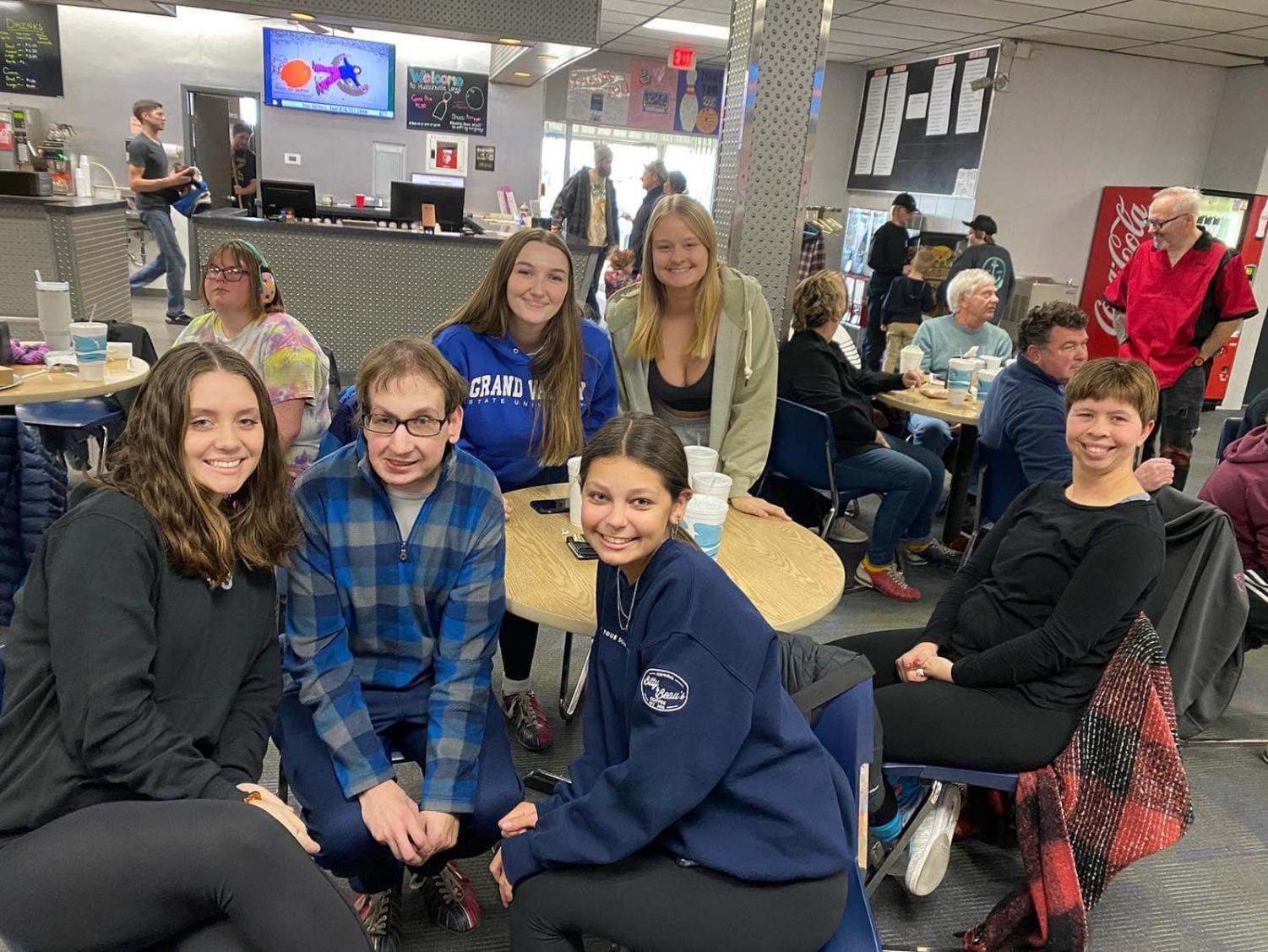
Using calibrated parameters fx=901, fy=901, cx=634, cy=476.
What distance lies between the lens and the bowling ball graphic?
9281 millimetres

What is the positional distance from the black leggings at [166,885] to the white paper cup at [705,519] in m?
0.90

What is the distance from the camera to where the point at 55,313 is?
3342mm

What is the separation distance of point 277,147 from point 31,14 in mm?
2348

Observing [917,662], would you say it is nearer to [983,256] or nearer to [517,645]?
[517,645]

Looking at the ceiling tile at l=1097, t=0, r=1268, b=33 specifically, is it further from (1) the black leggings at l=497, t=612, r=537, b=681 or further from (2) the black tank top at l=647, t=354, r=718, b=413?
(1) the black leggings at l=497, t=612, r=537, b=681

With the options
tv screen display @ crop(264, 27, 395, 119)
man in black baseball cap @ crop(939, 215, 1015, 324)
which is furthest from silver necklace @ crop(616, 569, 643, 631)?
tv screen display @ crop(264, 27, 395, 119)

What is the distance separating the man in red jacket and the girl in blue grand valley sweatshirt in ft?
13.5

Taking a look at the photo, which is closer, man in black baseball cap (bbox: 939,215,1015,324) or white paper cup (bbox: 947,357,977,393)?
white paper cup (bbox: 947,357,977,393)

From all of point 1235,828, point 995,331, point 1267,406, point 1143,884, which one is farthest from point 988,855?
point 995,331

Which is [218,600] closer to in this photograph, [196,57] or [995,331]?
[995,331]

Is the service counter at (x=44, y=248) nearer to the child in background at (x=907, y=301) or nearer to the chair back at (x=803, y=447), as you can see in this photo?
the chair back at (x=803, y=447)

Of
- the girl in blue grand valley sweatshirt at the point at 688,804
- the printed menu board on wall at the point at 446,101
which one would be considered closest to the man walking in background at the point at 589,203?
the printed menu board on wall at the point at 446,101

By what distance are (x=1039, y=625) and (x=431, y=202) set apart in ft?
19.8

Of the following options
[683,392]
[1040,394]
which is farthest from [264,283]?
[1040,394]
